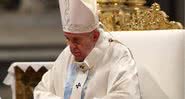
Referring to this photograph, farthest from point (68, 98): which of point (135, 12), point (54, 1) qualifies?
point (54, 1)

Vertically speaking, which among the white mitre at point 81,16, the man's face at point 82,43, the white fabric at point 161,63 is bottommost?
the white fabric at point 161,63

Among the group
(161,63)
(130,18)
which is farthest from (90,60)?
(130,18)

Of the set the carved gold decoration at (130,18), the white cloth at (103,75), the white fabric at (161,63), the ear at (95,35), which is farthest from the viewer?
the carved gold decoration at (130,18)

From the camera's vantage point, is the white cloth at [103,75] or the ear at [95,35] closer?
the white cloth at [103,75]

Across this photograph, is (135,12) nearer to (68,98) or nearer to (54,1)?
(68,98)

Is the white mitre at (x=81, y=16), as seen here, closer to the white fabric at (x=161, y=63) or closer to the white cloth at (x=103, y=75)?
the white cloth at (x=103, y=75)

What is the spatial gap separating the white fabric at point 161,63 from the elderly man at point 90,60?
0.23m

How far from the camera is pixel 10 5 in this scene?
7.10 metres

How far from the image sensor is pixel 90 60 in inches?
108

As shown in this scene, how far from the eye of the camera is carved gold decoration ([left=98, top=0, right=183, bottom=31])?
3.62 m

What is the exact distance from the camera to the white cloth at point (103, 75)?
2612 millimetres

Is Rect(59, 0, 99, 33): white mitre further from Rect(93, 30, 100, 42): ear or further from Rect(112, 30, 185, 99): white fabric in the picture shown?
Rect(112, 30, 185, 99): white fabric

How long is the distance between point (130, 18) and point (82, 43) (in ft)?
3.90

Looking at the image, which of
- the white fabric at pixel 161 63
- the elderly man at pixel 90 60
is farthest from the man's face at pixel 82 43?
the white fabric at pixel 161 63
